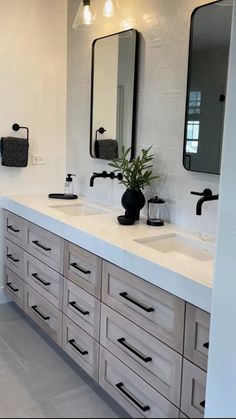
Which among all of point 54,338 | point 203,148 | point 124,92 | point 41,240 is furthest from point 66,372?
point 124,92

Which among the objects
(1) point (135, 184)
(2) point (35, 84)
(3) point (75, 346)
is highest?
(2) point (35, 84)

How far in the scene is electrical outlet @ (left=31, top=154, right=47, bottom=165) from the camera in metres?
3.43

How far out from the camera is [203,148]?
7.38 ft

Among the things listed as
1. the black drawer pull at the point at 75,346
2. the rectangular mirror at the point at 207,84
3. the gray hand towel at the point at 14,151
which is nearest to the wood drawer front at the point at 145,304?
the black drawer pull at the point at 75,346

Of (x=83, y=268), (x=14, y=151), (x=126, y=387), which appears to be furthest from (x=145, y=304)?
(x=14, y=151)

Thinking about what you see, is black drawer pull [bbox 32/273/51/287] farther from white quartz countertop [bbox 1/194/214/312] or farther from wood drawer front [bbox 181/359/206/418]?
wood drawer front [bbox 181/359/206/418]

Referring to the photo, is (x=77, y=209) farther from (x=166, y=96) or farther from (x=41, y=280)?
(x=166, y=96)

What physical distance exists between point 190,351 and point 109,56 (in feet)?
6.91

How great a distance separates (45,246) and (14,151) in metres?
0.92

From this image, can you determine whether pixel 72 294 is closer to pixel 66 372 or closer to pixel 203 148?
pixel 66 372

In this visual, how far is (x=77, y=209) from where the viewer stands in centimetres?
309

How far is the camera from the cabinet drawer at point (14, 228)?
3025 millimetres

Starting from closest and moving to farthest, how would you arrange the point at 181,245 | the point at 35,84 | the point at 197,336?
1. the point at 197,336
2. the point at 181,245
3. the point at 35,84

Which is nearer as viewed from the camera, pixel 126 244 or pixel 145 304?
pixel 145 304
